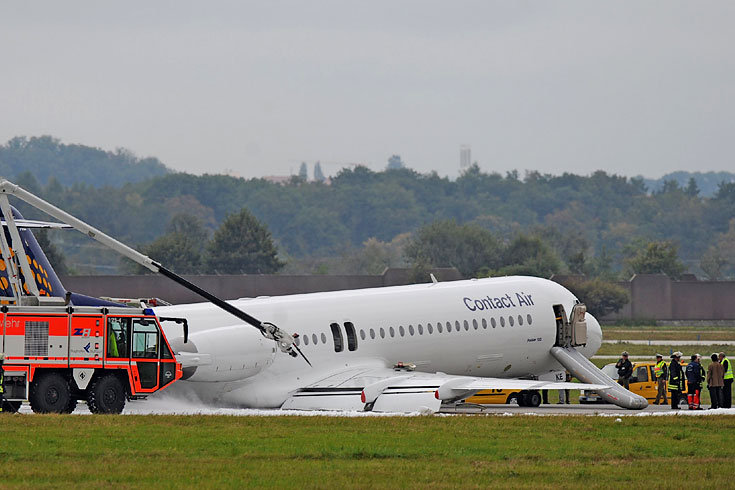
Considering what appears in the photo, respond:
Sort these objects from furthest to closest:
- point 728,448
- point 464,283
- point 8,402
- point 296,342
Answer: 1. point 464,283
2. point 296,342
3. point 8,402
4. point 728,448

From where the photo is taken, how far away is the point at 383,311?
3572 cm

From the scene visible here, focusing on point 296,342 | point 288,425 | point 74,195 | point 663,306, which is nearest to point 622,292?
point 663,306

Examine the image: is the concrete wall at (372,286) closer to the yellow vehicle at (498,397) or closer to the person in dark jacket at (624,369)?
the person in dark jacket at (624,369)

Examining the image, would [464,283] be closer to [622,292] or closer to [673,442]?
[673,442]

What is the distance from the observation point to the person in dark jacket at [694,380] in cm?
3638

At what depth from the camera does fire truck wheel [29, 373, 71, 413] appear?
27.9 metres

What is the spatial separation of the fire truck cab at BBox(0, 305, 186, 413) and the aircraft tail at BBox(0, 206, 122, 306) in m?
1.90

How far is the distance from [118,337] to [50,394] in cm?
174

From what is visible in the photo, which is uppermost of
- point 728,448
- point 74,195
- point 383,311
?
point 74,195

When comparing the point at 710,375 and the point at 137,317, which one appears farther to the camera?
the point at 710,375

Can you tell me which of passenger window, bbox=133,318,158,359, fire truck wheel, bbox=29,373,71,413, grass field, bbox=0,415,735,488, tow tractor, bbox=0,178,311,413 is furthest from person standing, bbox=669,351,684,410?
fire truck wheel, bbox=29,373,71,413

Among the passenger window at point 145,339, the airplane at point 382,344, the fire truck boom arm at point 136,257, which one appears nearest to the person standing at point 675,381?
the airplane at point 382,344

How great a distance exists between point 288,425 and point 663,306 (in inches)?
3283

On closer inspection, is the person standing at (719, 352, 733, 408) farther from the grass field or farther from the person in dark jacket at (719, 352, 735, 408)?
the grass field
